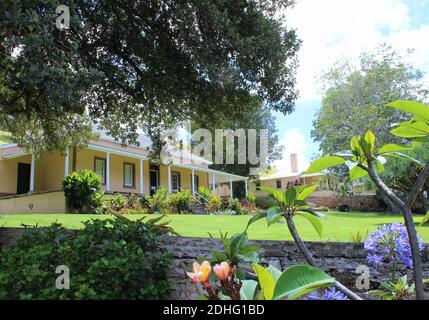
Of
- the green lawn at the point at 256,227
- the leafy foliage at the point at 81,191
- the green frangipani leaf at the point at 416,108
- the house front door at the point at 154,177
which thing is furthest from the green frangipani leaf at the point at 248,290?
the house front door at the point at 154,177

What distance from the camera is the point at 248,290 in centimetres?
166

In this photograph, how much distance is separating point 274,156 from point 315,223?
150ft

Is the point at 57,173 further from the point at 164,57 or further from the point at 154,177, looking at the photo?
the point at 164,57

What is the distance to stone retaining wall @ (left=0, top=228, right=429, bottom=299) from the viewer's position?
3799 millimetres

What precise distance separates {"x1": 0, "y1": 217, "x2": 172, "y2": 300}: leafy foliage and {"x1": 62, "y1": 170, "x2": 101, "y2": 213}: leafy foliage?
13822 millimetres

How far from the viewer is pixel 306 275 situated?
1555 millimetres

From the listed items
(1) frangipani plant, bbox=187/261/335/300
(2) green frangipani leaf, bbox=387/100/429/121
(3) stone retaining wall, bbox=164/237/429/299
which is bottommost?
(3) stone retaining wall, bbox=164/237/429/299

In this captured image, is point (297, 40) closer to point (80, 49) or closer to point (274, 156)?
point (80, 49)

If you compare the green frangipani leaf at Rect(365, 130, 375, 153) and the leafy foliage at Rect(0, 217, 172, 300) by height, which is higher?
the green frangipani leaf at Rect(365, 130, 375, 153)

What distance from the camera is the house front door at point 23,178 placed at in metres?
23.3

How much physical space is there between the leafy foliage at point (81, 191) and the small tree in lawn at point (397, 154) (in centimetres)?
1700

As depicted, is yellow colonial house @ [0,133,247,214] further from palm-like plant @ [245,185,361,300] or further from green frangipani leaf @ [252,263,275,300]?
green frangipani leaf @ [252,263,275,300]

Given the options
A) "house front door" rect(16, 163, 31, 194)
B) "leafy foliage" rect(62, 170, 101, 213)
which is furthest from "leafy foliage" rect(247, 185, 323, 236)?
"house front door" rect(16, 163, 31, 194)

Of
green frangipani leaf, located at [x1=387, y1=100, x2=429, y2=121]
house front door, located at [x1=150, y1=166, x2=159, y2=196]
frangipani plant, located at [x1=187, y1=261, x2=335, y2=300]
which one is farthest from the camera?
house front door, located at [x1=150, y1=166, x2=159, y2=196]
